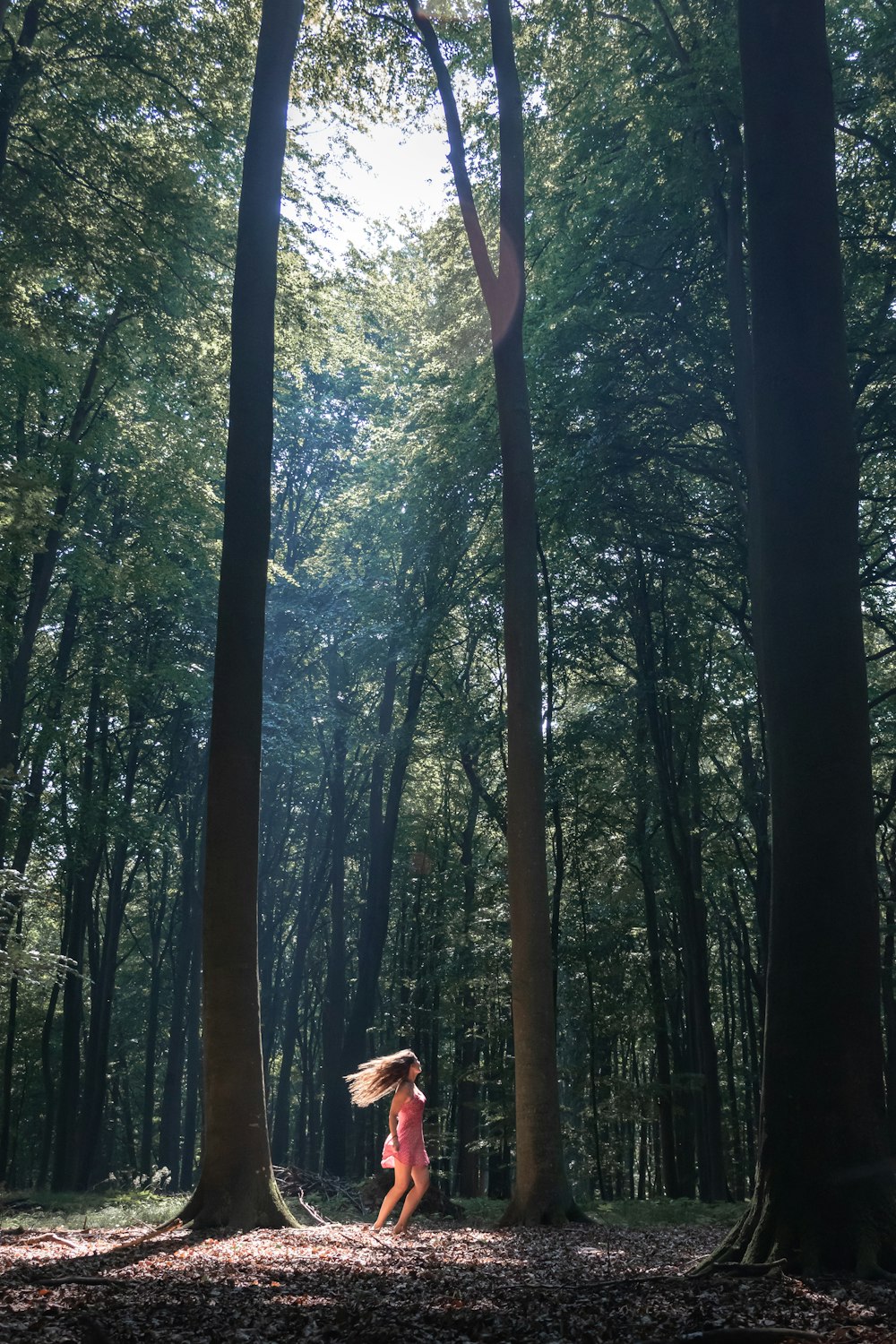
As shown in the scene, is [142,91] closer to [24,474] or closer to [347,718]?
[24,474]

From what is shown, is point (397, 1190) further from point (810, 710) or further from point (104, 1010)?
point (104, 1010)

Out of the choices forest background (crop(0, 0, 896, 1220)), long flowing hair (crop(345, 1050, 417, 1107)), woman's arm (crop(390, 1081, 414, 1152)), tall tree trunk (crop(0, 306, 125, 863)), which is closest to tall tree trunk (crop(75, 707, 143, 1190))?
forest background (crop(0, 0, 896, 1220))

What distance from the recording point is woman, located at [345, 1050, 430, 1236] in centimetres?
1048

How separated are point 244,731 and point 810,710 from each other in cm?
544

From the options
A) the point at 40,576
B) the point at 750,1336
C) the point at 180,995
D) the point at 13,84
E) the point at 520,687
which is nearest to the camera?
the point at 750,1336

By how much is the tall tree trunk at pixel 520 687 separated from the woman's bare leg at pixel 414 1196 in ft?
3.45

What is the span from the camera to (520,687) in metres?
11.8

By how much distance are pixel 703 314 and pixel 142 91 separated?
8.44 metres

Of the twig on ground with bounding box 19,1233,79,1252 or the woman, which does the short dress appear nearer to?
the woman

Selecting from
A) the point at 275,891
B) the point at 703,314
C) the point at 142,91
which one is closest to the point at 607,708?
the point at 703,314

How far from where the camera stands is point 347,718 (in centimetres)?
2669

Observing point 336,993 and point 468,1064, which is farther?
point 336,993

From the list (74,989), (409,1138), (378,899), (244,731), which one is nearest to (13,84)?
(244,731)

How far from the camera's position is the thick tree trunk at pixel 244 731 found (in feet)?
28.7
